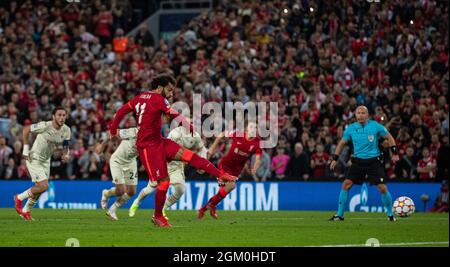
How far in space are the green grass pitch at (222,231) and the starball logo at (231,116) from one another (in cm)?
625

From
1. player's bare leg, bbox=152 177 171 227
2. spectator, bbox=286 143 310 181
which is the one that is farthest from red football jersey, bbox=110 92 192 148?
spectator, bbox=286 143 310 181

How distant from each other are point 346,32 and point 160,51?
698 cm

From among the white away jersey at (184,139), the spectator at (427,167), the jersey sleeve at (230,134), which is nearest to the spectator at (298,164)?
the spectator at (427,167)

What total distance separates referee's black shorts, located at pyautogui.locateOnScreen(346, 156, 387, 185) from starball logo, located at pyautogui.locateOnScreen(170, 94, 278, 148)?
6564mm

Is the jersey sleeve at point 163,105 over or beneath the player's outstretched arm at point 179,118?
over

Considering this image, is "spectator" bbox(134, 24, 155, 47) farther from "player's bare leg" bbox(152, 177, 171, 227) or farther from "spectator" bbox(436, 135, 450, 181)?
"player's bare leg" bbox(152, 177, 171, 227)

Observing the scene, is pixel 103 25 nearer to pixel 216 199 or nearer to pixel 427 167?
pixel 427 167

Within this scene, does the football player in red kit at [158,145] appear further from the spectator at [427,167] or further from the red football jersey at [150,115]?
the spectator at [427,167]

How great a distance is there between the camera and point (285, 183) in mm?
28531

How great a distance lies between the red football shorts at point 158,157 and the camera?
55.8 feet

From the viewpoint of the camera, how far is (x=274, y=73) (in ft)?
101

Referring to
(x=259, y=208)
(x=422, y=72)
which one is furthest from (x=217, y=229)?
(x=422, y=72)

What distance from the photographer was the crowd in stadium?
28.2 meters

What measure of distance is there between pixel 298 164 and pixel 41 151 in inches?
362
